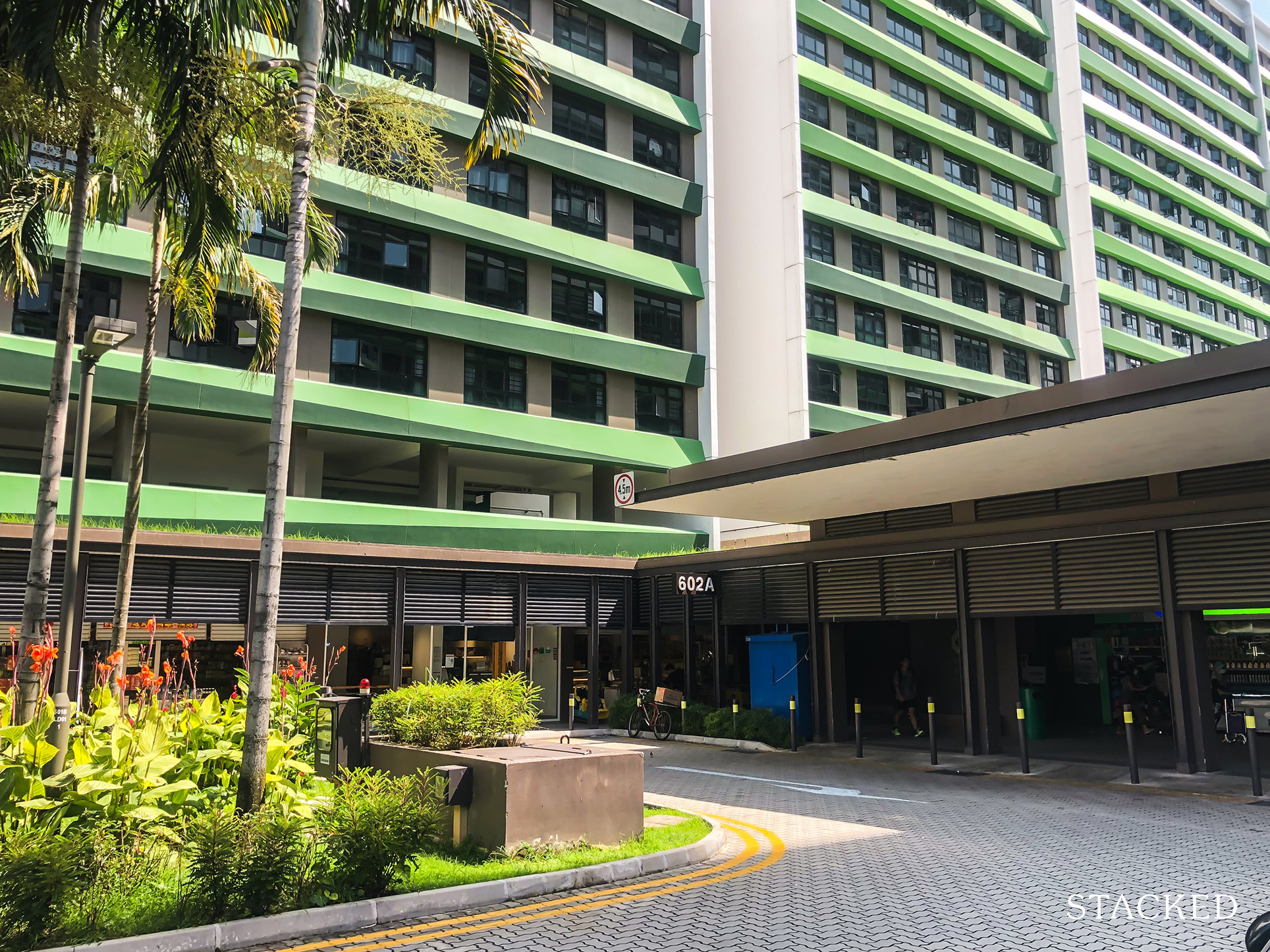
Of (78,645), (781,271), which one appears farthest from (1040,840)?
(781,271)

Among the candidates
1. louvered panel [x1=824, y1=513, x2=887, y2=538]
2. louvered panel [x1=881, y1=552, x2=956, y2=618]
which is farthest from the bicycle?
louvered panel [x1=881, y1=552, x2=956, y2=618]

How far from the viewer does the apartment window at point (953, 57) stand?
4809cm

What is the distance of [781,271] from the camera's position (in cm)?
3975

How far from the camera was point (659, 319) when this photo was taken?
37.3 metres

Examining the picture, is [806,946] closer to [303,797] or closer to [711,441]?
[303,797]

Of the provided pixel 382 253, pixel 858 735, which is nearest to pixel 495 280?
pixel 382 253

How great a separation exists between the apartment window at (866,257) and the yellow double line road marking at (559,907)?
3438cm

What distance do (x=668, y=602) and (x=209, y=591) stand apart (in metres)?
11.7

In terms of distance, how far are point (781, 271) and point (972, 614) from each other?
73.7 ft

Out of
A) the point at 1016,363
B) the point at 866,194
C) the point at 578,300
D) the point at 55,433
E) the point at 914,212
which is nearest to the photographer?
the point at 55,433

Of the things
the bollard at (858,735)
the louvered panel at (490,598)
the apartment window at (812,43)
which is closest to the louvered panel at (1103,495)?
the bollard at (858,735)

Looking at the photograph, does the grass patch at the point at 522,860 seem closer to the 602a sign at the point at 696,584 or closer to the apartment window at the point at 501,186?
the 602a sign at the point at 696,584

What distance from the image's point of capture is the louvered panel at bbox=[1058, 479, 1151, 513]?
17.5m

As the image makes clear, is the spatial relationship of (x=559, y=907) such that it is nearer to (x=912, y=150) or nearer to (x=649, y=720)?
(x=649, y=720)
